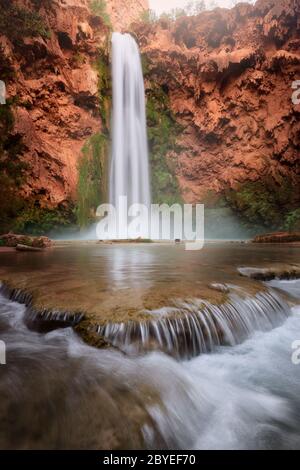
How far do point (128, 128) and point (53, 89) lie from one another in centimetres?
596

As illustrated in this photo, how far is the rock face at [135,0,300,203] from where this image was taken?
21.0m

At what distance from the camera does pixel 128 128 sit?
75.2ft

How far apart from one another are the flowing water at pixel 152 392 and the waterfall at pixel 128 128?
63.4ft

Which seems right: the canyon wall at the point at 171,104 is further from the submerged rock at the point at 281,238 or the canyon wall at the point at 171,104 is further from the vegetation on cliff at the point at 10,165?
the submerged rock at the point at 281,238

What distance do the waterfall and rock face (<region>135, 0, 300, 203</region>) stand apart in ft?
5.43

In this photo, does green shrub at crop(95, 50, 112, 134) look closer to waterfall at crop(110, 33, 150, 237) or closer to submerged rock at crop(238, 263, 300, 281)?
waterfall at crop(110, 33, 150, 237)

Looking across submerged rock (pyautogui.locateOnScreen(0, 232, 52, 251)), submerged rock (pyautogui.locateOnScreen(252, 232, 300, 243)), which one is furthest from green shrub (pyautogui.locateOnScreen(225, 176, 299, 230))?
submerged rock (pyautogui.locateOnScreen(0, 232, 52, 251))

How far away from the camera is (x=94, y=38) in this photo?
21516mm

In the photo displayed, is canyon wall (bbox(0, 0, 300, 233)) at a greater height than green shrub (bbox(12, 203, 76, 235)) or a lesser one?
greater

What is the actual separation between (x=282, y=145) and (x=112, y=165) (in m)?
12.4

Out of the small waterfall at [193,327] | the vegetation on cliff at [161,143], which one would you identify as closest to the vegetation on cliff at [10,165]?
the vegetation on cliff at [161,143]

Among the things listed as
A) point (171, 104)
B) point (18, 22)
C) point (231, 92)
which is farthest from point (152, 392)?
point (171, 104)

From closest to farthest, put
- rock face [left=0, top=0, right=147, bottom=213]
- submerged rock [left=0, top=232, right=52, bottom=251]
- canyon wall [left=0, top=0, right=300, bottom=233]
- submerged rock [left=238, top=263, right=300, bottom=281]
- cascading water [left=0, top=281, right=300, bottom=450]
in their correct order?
cascading water [left=0, top=281, right=300, bottom=450]
submerged rock [left=238, top=263, right=300, bottom=281]
submerged rock [left=0, top=232, right=52, bottom=251]
rock face [left=0, top=0, right=147, bottom=213]
canyon wall [left=0, top=0, right=300, bottom=233]

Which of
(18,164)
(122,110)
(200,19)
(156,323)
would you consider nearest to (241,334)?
(156,323)
